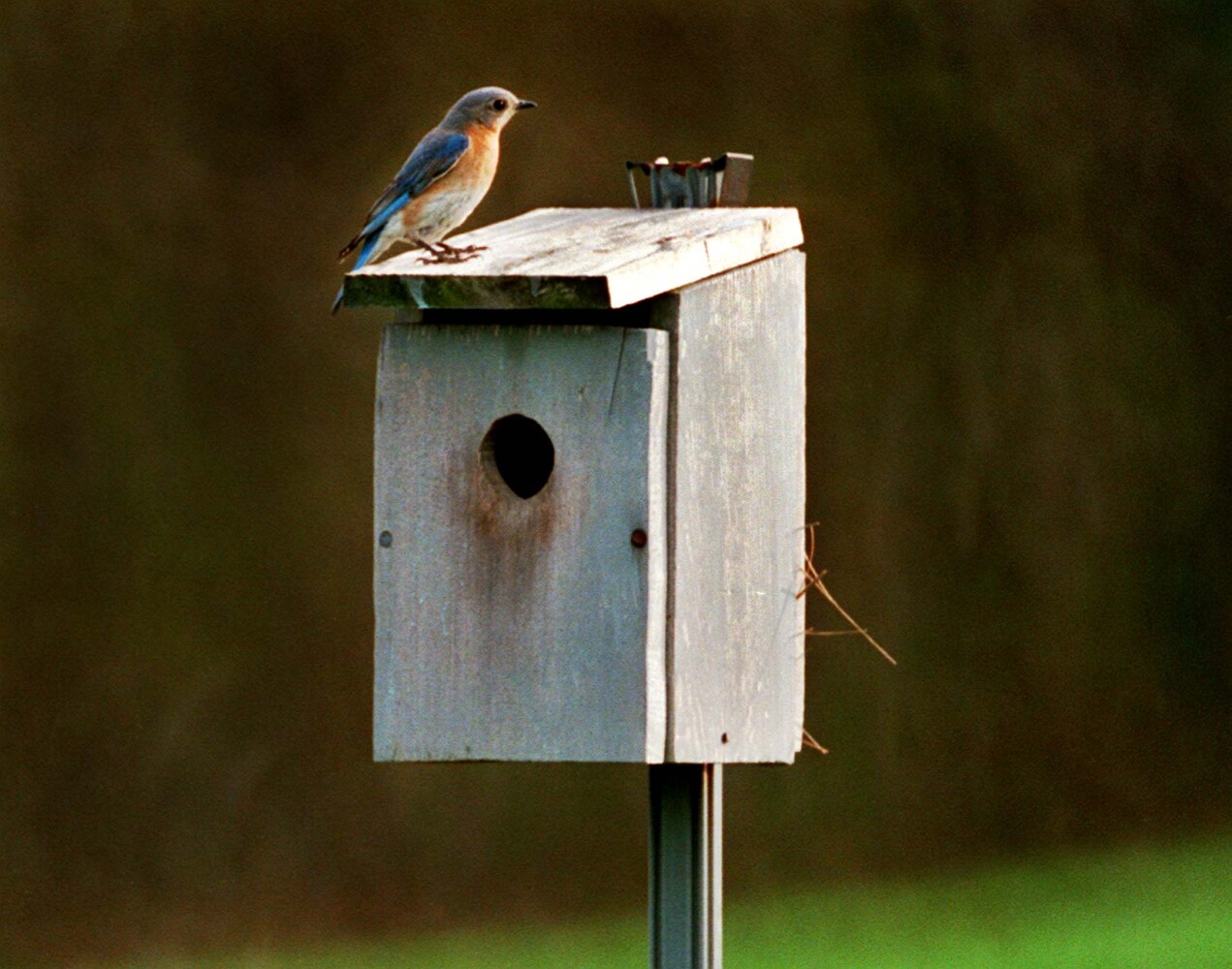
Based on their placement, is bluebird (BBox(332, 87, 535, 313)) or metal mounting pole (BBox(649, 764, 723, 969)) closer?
metal mounting pole (BBox(649, 764, 723, 969))

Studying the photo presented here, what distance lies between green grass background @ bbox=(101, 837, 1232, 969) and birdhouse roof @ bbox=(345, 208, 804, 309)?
291 cm

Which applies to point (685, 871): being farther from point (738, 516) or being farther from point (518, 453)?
point (518, 453)

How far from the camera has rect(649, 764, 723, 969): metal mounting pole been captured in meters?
3.10

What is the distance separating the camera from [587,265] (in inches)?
115

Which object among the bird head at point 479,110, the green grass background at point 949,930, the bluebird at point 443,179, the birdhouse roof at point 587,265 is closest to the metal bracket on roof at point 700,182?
the birdhouse roof at point 587,265

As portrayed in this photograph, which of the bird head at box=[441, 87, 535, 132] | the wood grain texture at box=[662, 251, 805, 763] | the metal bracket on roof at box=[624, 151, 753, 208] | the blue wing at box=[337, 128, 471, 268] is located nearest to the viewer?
the wood grain texture at box=[662, 251, 805, 763]

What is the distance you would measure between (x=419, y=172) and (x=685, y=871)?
4.64ft

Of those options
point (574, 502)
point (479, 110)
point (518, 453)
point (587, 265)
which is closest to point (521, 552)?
point (574, 502)

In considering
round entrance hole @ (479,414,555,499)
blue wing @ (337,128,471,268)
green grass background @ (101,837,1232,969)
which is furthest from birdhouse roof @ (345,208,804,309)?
green grass background @ (101,837,1232,969)

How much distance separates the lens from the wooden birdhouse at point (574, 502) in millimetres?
2943

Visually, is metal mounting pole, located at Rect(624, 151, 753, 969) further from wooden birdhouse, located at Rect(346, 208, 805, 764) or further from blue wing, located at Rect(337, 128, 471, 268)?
blue wing, located at Rect(337, 128, 471, 268)

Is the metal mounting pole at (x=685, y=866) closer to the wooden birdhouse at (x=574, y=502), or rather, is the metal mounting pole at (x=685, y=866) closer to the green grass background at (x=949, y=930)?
the wooden birdhouse at (x=574, y=502)

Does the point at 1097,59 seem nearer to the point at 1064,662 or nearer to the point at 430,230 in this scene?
the point at 1064,662

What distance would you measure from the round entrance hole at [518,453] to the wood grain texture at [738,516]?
0.73 ft
